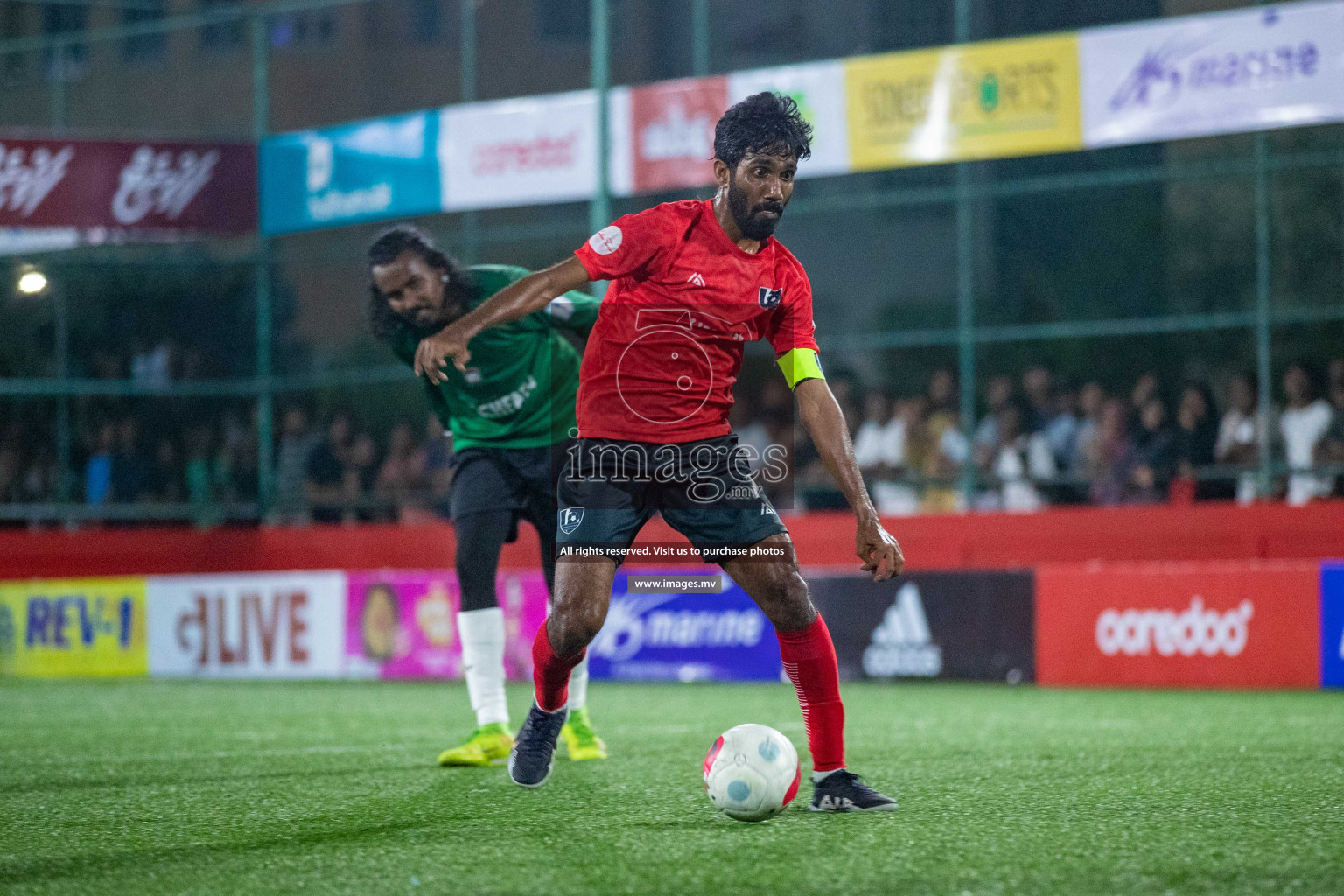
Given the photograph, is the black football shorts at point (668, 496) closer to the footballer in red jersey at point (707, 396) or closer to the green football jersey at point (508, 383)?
the footballer in red jersey at point (707, 396)

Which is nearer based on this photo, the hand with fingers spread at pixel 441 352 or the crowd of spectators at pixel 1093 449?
the hand with fingers spread at pixel 441 352

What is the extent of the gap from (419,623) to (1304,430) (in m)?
7.24

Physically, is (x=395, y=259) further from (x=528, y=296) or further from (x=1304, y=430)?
(x=1304, y=430)

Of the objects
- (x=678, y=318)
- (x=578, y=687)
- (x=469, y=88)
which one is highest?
(x=469, y=88)

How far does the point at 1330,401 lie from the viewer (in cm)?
1285

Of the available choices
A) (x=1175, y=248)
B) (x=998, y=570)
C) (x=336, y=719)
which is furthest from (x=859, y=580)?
(x=1175, y=248)

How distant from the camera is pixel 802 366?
5.22 meters

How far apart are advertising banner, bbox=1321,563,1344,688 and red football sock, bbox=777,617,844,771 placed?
6567 mm

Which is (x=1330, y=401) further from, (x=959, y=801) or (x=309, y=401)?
(x=309, y=401)

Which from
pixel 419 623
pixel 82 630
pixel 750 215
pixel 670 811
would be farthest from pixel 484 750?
pixel 82 630

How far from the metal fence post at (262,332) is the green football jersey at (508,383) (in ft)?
39.6

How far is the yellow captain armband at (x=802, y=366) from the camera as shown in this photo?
5.21 meters

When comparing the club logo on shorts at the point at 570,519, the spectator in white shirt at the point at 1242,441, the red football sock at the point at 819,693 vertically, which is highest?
the spectator in white shirt at the point at 1242,441

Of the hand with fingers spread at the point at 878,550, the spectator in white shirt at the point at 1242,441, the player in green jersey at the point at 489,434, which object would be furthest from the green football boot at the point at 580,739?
the spectator in white shirt at the point at 1242,441
